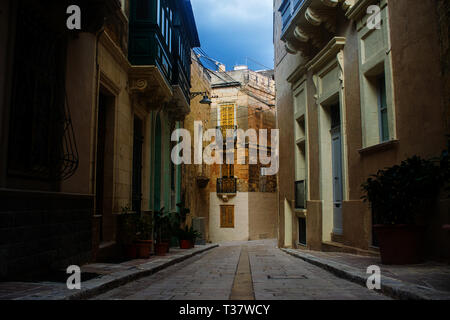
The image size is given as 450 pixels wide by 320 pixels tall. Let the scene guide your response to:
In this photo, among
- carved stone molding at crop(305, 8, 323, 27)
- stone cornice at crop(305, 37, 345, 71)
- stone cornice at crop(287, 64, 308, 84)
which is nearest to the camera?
stone cornice at crop(305, 37, 345, 71)

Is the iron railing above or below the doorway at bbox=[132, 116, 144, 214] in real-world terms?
above

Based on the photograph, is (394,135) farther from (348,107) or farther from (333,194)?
(333,194)

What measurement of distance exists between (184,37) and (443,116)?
14.1m

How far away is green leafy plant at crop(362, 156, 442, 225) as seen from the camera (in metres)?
6.13

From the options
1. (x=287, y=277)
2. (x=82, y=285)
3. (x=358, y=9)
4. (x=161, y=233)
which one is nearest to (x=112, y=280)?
(x=82, y=285)

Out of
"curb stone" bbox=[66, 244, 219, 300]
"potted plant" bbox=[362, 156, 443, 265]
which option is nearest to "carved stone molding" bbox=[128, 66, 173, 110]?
"curb stone" bbox=[66, 244, 219, 300]

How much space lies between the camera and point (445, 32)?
20.5ft

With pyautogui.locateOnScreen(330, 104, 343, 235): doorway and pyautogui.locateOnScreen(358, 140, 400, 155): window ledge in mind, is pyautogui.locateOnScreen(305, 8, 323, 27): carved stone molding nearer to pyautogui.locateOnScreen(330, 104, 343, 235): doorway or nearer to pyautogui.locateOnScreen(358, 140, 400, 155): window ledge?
pyautogui.locateOnScreen(330, 104, 343, 235): doorway

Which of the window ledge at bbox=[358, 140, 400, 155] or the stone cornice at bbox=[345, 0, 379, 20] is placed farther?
the stone cornice at bbox=[345, 0, 379, 20]

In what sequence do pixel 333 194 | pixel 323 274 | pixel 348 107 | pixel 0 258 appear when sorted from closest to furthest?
pixel 0 258, pixel 323 274, pixel 348 107, pixel 333 194

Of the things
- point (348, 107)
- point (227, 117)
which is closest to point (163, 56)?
point (348, 107)

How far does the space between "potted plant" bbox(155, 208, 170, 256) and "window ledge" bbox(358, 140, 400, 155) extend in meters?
5.44

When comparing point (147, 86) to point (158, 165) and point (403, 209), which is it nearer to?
point (158, 165)

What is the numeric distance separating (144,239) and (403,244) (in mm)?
5741
